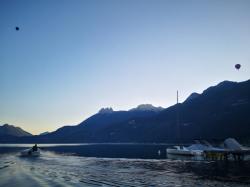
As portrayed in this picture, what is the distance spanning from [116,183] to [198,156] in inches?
1710

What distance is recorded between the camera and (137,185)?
2841 centimetres

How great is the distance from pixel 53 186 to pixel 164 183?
11.3 meters

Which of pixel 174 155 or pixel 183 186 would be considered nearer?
pixel 183 186

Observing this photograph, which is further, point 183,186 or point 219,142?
point 219,142

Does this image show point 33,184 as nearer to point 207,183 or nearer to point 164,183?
point 164,183

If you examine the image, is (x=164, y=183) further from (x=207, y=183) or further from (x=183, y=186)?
(x=207, y=183)

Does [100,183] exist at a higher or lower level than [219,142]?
lower

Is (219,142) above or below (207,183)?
above

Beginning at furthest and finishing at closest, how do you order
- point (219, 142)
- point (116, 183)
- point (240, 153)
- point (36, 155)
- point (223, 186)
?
point (36, 155), point (219, 142), point (240, 153), point (116, 183), point (223, 186)

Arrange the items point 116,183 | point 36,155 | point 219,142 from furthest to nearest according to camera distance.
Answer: point 36,155 → point 219,142 → point 116,183

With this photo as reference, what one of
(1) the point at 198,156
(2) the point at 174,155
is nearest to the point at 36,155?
(2) the point at 174,155

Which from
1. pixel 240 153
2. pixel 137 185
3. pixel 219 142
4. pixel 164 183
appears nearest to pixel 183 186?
pixel 164 183

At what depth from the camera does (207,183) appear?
1180 inches

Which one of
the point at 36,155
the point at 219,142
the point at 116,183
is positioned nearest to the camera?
the point at 116,183
